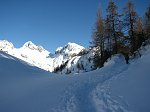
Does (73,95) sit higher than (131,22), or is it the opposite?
(131,22)

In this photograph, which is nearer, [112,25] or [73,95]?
[73,95]

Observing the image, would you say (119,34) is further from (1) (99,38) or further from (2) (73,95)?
(2) (73,95)

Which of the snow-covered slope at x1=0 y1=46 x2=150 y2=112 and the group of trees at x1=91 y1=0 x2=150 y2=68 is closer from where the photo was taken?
the snow-covered slope at x1=0 y1=46 x2=150 y2=112

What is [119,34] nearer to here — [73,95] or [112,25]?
[112,25]

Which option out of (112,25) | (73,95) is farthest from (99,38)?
(73,95)

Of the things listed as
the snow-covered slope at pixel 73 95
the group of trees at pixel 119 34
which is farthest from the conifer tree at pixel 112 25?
the snow-covered slope at pixel 73 95

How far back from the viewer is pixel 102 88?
55.5ft

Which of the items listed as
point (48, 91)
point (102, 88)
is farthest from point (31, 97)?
point (102, 88)

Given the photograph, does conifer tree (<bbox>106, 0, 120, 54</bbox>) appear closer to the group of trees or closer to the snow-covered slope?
the group of trees

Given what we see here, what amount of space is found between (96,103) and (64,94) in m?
3.23

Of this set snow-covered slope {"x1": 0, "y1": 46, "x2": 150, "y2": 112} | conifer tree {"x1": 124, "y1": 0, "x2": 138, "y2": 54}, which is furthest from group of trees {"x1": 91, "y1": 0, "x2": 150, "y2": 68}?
snow-covered slope {"x1": 0, "y1": 46, "x2": 150, "y2": 112}

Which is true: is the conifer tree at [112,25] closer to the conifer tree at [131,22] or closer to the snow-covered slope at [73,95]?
the conifer tree at [131,22]

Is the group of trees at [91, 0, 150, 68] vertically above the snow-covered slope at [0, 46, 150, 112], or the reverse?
the group of trees at [91, 0, 150, 68]

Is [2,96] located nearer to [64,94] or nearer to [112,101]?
[64,94]
